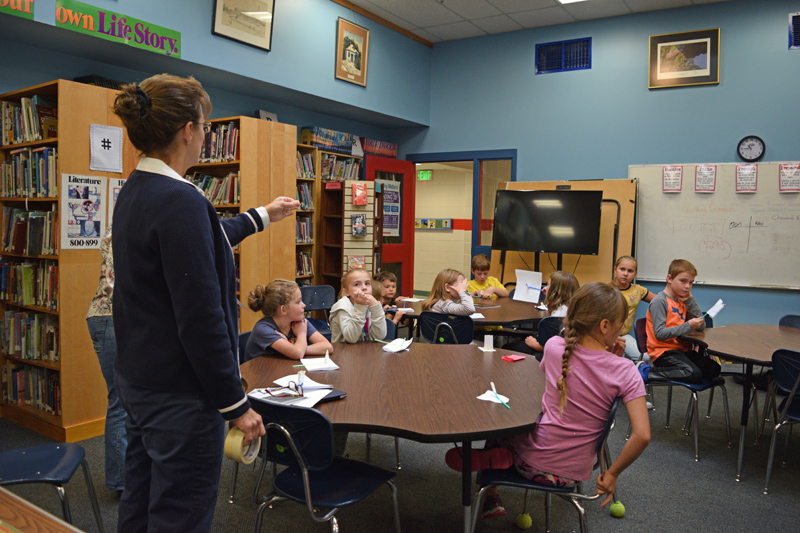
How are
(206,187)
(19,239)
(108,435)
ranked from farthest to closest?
(206,187) < (19,239) < (108,435)

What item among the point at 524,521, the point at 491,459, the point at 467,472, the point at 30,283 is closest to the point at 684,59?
the point at 524,521

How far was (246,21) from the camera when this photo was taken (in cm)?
474

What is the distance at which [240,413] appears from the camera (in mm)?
1298

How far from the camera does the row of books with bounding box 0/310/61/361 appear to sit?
3570mm

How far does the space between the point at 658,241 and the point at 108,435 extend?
540cm

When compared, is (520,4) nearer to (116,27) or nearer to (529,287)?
(529,287)

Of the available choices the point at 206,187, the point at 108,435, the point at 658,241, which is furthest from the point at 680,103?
the point at 108,435

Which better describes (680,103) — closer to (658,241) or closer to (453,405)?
(658,241)

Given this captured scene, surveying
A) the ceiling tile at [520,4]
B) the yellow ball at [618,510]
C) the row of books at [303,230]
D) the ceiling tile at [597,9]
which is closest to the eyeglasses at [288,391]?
the yellow ball at [618,510]

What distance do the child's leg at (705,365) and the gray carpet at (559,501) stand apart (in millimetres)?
484

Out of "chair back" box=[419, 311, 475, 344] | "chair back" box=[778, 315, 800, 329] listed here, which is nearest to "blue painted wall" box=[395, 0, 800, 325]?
"chair back" box=[778, 315, 800, 329]

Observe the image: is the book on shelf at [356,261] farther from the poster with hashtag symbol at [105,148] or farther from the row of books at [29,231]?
the row of books at [29,231]

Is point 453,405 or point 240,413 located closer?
point 240,413

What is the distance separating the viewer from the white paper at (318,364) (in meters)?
2.49
